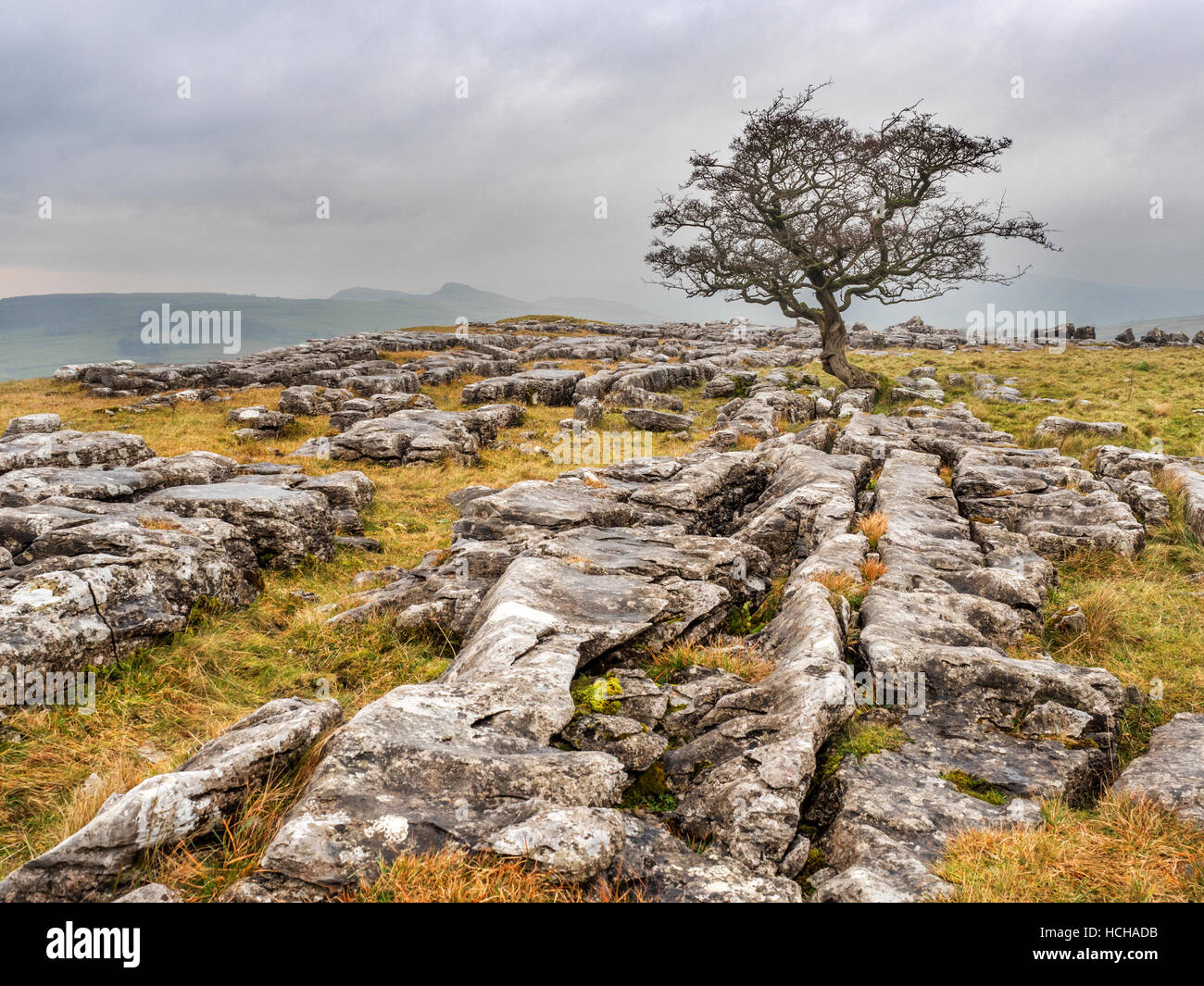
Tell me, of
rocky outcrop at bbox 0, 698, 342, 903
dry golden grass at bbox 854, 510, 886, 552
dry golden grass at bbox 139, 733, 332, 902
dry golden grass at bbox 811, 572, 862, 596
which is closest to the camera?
rocky outcrop at bbox 0, 698, 342, 903

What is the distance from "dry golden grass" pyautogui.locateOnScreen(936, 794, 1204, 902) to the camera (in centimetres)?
465

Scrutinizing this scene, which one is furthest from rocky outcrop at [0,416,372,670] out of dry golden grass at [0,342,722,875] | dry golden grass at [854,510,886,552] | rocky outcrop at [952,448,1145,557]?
rocky outcrop at [952,448,1145,557]

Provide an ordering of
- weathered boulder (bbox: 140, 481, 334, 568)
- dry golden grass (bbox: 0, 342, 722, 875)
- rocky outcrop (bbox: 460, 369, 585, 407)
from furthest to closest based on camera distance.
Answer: rocky outcrop (bbox: 460, 369, 585, 407)
weathered boulder (bbox: 140, 481, 334, 568)
dry golden grass (bbox: 0, 342, 722, 875)

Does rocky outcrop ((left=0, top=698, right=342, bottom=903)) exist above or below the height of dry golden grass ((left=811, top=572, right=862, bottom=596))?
below

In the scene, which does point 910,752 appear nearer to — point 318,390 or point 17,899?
point 17,899

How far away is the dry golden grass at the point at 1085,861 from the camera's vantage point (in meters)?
4.65

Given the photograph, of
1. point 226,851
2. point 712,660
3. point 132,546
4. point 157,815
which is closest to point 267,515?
point 132,546

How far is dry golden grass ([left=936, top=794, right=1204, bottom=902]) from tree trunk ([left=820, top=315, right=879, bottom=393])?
31649 mm

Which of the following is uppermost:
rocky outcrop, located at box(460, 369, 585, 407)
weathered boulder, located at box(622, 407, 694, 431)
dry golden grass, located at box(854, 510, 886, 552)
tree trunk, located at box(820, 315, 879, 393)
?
tree trunk, located at box(820, 315, 879, 393)

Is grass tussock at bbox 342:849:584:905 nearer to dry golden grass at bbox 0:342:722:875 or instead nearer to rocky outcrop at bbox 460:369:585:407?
dry golden grass at bbox 0:342:722:875
